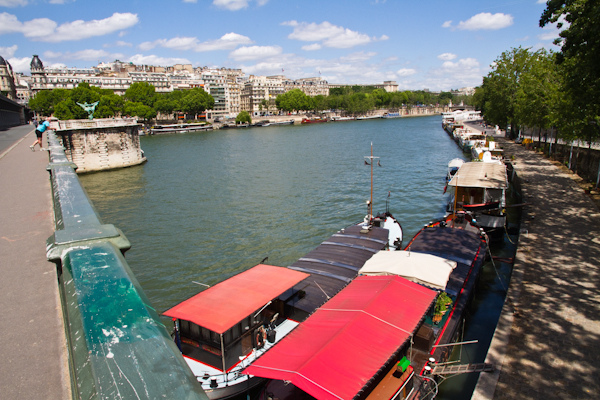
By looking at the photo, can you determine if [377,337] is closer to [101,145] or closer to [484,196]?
[484,196]

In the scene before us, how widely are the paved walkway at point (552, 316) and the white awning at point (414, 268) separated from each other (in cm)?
222

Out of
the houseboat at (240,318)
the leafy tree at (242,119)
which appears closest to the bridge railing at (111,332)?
the houseboat at (240,318)

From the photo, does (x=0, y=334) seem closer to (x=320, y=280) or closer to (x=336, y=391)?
(x=336, y=391)

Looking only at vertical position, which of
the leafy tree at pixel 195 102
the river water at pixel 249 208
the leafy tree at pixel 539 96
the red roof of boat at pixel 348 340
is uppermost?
→ the leafy tree at pixel 195 102

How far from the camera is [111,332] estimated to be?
210cm

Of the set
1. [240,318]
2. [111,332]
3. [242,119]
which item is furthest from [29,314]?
[242,119]

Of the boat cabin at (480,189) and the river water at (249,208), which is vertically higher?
the boat cabin at (480,189)

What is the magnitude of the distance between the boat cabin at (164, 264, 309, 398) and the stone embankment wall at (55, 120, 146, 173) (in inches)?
1844

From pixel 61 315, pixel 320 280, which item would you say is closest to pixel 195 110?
pixel 320 280

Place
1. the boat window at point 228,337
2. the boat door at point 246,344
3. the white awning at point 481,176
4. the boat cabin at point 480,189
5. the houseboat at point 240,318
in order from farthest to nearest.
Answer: the white awning at point 481,176
the boat cabin at point 480,189
the boat door at point 246,344
the boat window at point 228,337
the houseboat at point 240,318

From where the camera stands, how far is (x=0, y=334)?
3.18m

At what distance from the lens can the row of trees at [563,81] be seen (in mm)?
18016

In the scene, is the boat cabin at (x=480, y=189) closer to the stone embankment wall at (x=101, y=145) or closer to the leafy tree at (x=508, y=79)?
the leafy tree at (x=508, y=79)

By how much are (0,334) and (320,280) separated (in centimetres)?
1233
